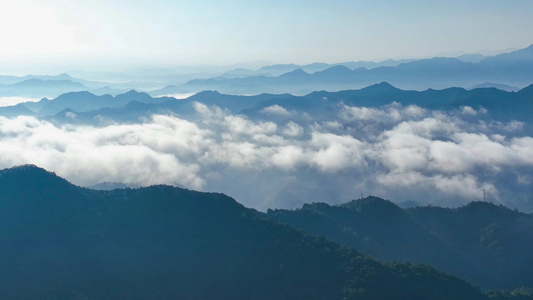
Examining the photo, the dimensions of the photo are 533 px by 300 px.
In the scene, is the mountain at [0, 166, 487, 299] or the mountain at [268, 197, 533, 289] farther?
the mountain at [268, 197, 533, 289]

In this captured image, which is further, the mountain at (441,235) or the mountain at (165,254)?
the mountain at (441,235)

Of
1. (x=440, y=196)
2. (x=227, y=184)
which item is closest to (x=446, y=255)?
(x=440, y=196)

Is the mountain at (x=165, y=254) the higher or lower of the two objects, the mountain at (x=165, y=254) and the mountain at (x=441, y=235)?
the higher

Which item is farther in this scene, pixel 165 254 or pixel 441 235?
pixel 441 235

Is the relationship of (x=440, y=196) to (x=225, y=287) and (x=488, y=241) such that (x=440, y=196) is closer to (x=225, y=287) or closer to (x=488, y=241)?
(x=488, y=241)

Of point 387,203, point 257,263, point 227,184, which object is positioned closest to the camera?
point 257,263
